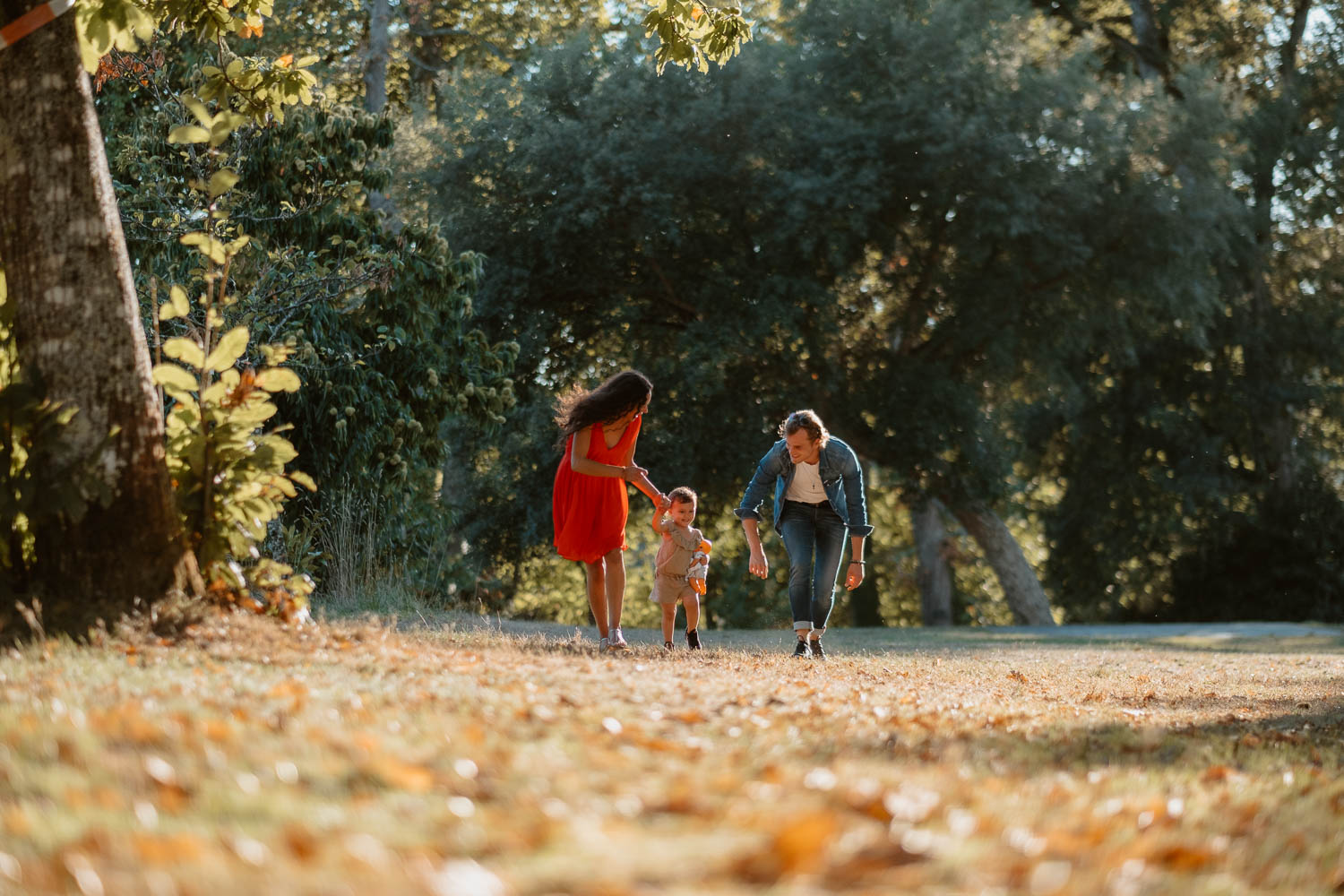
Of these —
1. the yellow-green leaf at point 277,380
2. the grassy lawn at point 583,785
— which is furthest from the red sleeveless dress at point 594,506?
the yellow-green leaf at point 277,380

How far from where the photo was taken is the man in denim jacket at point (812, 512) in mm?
9406

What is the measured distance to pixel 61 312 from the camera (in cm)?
594

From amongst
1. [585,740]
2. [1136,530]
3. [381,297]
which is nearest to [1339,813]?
[585,740]

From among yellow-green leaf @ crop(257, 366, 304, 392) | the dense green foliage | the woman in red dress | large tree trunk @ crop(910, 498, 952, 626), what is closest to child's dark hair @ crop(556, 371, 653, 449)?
the woman in red dress

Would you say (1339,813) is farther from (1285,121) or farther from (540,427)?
(1285,121)

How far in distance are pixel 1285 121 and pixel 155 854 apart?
89.6ft

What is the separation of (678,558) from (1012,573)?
16714mm

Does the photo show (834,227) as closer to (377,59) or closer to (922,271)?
(922,271)

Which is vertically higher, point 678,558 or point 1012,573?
point 678,558

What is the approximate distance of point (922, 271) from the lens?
22906mm

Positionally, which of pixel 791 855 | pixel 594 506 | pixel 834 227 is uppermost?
pixel 834 227

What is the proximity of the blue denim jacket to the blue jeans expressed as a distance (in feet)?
0.33

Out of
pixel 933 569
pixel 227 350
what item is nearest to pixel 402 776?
pixel 227 350

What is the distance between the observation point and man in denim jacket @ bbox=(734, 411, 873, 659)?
941 cm
